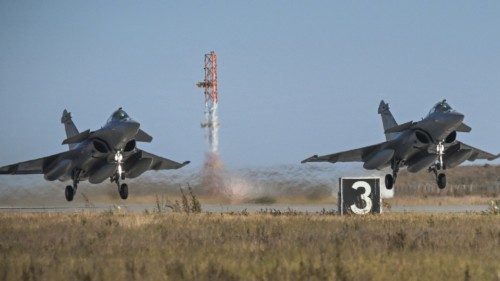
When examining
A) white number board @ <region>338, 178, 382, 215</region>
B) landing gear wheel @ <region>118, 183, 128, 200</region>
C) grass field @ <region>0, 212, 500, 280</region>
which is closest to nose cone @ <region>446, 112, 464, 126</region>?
white number board @ <region>338, 178, 382, 215</region>

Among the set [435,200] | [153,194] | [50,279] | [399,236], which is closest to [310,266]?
[50,279]

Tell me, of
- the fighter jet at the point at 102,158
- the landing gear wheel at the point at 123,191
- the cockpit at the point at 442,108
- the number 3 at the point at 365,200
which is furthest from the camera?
the landing gear wheel at the point at 123,191

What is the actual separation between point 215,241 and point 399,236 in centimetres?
343

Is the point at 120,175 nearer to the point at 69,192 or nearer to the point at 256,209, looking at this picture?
the point at 69,192

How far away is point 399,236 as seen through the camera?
49.9ft

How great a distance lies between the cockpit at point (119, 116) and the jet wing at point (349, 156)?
9.78m

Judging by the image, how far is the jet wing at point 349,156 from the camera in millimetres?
38272

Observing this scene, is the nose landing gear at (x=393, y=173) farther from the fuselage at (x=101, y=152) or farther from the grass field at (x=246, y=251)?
the grass field at (x=246, y=251)

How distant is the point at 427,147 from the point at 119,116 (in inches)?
480

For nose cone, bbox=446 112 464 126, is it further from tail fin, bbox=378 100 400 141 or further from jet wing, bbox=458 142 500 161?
tail fin, bbox=378 100 400 141

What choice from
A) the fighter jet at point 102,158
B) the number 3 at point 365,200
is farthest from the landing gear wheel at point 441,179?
the fighter jet at point 102,158

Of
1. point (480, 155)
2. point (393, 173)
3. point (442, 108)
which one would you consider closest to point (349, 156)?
point (393, 173)

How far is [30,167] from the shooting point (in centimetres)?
3725

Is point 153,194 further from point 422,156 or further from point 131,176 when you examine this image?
point 422,156
